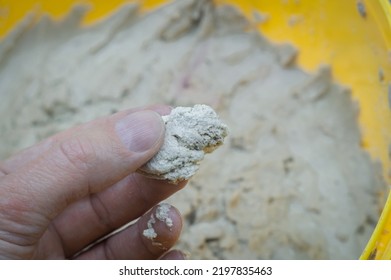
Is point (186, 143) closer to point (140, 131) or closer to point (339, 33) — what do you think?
point (140, 131)

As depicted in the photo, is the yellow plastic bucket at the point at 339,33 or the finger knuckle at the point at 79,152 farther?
the yellow plastic bucket at the point at 339,33

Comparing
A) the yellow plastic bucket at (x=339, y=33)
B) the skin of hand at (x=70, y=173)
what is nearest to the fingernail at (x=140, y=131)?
the skin of hand at (x=70, y=173)

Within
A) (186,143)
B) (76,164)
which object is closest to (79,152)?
(76,164)

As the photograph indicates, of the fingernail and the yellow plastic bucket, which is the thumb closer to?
the fingernail

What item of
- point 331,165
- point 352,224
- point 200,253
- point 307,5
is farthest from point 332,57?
point 200,253

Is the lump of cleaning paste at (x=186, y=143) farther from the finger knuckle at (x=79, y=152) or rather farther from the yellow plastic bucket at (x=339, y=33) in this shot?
the yellow plastic bucket at (x=339, y=33)

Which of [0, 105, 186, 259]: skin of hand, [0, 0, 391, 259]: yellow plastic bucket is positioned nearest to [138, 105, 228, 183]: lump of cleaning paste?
[0, 105, 186, 259]: skin of hand

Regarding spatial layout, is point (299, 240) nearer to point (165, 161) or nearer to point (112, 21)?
point (165, 161)
